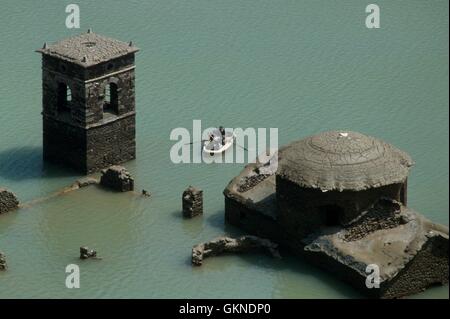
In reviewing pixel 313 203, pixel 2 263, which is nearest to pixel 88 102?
pixel 2 263

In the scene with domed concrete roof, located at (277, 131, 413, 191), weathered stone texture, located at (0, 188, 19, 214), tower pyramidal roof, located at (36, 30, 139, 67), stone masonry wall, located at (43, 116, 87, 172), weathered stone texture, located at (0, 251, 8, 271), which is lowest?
weathered stone texture, located at (0, 251, 8, 271)

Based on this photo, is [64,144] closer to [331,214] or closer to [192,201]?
[192,201]

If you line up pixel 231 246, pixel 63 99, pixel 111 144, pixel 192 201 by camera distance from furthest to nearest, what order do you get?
pixel 63 99
pixel 111 144
pixel 192 201
pixel 231 246

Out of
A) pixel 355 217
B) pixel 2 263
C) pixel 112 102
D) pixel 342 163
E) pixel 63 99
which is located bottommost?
pixel 2 263

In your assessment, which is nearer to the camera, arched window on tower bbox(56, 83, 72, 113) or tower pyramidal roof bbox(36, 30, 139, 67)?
tower pyramidal roof bbox(36, 30, 139, 67)

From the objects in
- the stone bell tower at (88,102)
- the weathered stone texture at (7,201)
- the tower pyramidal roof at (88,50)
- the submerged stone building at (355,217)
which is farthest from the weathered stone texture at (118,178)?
the submerged stone building at (355,217)

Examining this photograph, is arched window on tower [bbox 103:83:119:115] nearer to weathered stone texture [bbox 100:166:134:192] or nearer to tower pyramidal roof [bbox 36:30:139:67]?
tower pyramidal roof [bbox 36:30:139:67]

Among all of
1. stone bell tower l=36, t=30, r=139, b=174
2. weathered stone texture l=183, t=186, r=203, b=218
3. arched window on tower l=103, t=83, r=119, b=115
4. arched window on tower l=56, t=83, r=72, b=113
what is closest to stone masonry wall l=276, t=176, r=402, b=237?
weathered stone texture l=183, t=186, r=203, b=218
